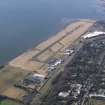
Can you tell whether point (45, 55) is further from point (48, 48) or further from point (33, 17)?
point (33, 17)

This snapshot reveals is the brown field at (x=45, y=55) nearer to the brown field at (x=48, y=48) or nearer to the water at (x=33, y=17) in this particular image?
the brown field at (x=48, y=48)

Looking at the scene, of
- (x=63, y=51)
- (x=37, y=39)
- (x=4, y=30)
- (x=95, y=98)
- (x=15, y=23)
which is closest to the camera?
(x=95, y=98)

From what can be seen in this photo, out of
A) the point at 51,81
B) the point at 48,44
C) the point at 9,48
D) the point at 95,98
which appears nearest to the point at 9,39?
the point at 9,48

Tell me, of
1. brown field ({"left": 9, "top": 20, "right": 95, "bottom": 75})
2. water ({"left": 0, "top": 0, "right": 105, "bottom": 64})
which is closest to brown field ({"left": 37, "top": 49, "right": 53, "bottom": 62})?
brown field ({"left": 9, "top": 20, "right": 95, "bottom": 75})

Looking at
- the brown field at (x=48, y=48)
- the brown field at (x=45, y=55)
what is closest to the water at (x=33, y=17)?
the brown field at (x=48, y=48)

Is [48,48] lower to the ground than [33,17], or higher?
lower

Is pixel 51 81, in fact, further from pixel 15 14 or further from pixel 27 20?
pixel 15 14

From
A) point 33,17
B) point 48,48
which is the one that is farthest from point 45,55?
point 33,17

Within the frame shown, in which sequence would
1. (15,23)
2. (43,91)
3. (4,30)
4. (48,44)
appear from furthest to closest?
(15,23) → (4,30) → (48,44) → (43,91)

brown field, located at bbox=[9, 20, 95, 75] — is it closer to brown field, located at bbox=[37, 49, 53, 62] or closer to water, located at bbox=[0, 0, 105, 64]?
brown field, located at bbox=[37, 49, 53, 62]
